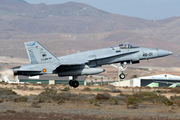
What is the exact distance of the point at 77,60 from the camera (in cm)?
3003

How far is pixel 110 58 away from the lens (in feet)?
101

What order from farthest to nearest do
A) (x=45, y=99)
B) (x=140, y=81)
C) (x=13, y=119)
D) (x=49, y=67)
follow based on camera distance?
(x=140, y=81)
(x=45, y=99)
(x=49, y=67)
(x=13, y=119)

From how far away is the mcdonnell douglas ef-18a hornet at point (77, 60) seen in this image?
29.4 metres

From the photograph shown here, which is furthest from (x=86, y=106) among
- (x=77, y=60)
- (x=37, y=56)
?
(x=37, y=56)

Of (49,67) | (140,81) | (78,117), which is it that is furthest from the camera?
(140,81)

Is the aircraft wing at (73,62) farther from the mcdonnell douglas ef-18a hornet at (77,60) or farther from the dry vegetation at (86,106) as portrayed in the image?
the dry vegetation at (86,106)

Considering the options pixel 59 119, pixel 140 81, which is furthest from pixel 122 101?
pixel 140 81

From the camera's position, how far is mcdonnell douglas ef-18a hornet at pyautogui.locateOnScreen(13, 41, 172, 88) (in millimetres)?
29359

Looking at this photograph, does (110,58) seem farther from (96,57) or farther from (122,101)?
(122,101)

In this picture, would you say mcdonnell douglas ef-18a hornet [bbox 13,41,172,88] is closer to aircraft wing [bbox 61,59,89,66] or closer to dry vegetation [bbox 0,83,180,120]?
aircraft wing [bbox 61,59,89,66]

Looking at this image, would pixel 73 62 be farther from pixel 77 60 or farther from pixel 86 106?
pixel 86 106

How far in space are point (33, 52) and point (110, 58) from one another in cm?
785

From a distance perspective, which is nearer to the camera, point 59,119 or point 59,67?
point 59,119

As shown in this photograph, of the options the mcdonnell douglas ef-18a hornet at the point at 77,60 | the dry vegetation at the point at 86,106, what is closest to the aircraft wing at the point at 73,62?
the mcdonnell douglas ef-18a hornet at the point at 77,60
